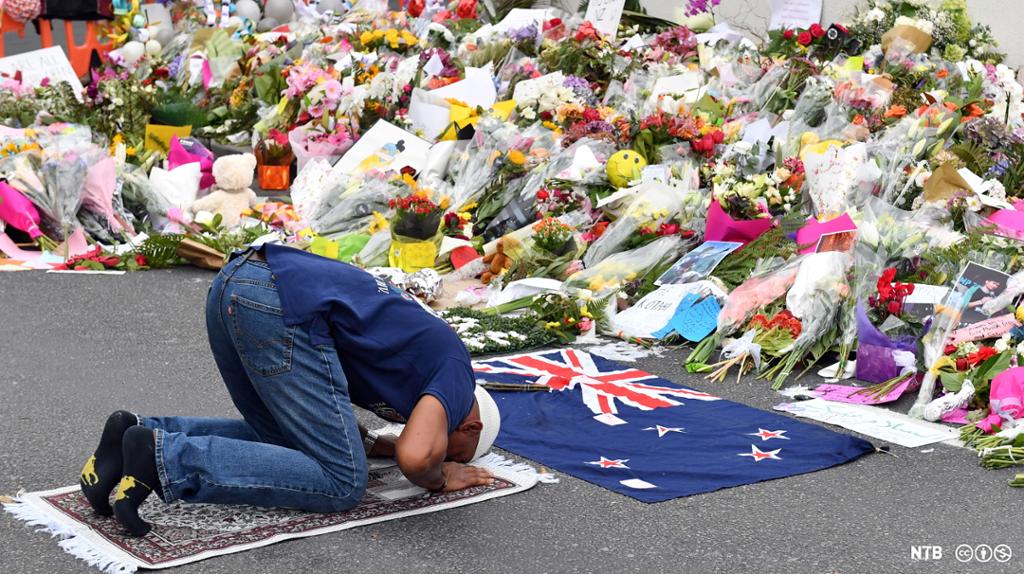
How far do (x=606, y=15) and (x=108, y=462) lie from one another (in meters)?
8.23

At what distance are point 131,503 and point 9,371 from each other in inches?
88.3

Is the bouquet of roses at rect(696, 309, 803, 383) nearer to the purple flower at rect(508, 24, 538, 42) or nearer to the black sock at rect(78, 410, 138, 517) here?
the black sock at rect(78, 410, 138, 517)

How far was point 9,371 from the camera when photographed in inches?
222

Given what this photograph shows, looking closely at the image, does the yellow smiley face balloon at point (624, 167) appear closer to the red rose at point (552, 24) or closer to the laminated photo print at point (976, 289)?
the laminated photo print at point (976, 289)

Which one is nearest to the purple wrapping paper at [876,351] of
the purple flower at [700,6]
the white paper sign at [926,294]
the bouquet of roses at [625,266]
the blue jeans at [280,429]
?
the white paper sign at [926,294]

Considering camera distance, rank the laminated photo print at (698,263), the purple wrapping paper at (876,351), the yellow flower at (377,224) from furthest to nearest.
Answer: the yellow flower at (377,224)
the laminated photo print at (698,263)
the purple wrapping paper at (876,351)

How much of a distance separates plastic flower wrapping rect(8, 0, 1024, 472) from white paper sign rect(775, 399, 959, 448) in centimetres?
10

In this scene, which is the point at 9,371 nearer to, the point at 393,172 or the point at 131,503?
the point at 131,503

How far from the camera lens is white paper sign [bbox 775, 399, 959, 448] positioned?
4898 millimetres

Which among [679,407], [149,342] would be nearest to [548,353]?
[679,407]

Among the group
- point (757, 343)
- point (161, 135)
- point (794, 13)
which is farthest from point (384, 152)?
point (757, 343)

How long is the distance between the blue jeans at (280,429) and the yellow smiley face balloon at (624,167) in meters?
4.18

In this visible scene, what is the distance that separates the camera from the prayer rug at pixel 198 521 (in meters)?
3.68

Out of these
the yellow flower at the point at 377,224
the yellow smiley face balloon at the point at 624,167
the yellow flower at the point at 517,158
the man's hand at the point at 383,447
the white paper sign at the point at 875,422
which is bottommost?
the yellow flower at the point at 377,224
